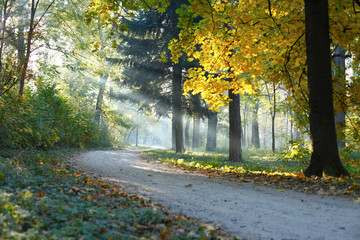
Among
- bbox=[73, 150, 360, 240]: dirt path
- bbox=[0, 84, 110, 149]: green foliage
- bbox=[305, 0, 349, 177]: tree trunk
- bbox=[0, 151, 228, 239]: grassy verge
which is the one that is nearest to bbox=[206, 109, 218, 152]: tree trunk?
bbox=[0, 84, 110, 149]: green foliage

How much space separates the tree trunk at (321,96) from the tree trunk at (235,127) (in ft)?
18.6

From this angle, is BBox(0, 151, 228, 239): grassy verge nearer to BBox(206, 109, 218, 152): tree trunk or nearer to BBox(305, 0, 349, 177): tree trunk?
BBox(305, 0, 349, 177): tree trunk

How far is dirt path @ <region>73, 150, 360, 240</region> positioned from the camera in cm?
305

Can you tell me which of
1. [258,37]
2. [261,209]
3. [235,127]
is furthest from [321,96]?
[235,127]

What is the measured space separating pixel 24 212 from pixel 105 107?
26.7 meters

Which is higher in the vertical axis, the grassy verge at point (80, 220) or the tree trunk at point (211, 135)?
the tree trunk at point (211, 135)

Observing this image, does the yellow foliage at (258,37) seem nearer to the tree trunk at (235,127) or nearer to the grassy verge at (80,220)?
the tree trunk at (235,127)

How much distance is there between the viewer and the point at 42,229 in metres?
2.47

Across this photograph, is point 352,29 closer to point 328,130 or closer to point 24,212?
point 328,130

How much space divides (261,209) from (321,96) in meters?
3.45

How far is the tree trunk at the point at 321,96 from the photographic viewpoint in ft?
19.2

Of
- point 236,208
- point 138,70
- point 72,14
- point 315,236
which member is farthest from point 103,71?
point 315,236

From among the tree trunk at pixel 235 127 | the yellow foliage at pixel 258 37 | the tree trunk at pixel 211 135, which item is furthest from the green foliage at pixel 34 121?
the tree trunk at pixel 211 135

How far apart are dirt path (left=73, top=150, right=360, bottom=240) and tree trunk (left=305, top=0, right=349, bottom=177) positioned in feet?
4.89
